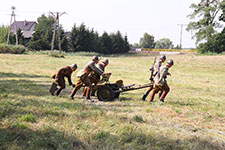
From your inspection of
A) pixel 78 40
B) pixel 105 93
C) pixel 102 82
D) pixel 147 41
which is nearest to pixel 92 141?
pixel 105 93

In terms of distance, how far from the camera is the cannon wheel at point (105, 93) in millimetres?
11000

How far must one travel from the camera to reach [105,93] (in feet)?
36.2

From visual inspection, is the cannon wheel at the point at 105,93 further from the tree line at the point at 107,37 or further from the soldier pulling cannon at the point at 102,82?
the tree line at the point at 107,37

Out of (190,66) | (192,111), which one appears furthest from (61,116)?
(190,66)

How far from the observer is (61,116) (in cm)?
719

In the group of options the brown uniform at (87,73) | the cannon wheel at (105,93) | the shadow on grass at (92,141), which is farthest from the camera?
the cannon wheel at (105,93)

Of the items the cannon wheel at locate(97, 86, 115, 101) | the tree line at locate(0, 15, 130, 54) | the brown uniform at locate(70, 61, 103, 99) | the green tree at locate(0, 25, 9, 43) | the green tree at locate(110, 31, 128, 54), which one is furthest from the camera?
the green tree at locate(110, 31, 128, 54)

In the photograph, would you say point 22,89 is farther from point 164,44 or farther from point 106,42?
point 164,44

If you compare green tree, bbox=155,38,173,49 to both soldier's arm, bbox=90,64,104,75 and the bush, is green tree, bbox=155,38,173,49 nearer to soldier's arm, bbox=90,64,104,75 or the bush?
the bush

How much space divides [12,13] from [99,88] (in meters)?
53.0

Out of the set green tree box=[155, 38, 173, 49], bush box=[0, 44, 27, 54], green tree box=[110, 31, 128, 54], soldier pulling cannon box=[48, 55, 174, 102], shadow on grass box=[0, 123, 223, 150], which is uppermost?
green tree box=[155, 38, 173, 49]

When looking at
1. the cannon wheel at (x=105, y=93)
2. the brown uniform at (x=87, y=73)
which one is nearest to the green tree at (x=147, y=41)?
the cannon wheel at (x=105, y=93)

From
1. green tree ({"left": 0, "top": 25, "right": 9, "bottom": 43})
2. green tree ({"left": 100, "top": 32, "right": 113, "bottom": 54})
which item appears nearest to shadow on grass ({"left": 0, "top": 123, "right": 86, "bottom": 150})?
green tree ({"left": 0, "top": 25, "right": 9, "bottom": 43})

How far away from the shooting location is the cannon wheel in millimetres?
11000
